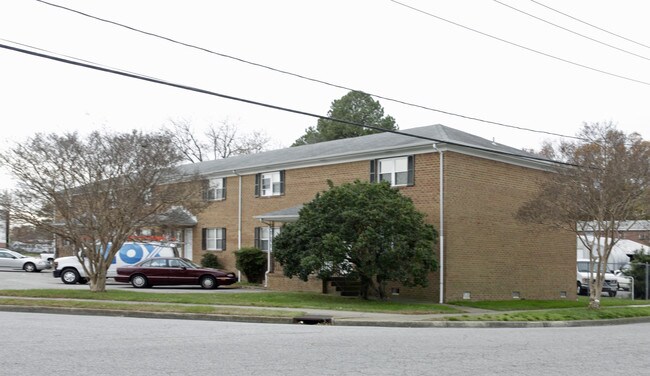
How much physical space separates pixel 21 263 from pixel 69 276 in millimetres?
14797

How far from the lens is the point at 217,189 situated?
122 feet

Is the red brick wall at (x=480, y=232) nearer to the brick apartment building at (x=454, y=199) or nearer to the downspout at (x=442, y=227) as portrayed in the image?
the brick apartment building at (x=454, y=199)

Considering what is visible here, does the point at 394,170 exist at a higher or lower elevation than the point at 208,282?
higher

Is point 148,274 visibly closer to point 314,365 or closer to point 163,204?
point 163,204

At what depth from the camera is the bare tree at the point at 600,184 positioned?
21.9 meters

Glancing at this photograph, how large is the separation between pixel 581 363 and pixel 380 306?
11899mm

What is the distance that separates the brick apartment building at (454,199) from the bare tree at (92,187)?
5.84 meters

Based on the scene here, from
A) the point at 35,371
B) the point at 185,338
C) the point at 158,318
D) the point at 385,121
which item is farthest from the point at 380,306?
the point at 385,121

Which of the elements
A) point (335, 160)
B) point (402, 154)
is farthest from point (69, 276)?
point (402, 154)

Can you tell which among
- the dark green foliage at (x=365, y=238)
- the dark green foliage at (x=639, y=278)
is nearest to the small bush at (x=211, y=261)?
the dark green foliage at (x=365, y=238)

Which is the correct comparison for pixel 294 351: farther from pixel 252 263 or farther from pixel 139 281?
pixel 252 263

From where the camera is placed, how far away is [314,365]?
379 inches

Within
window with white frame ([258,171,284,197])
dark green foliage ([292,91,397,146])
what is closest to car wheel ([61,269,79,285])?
window with white frame ([258,171,284,197])

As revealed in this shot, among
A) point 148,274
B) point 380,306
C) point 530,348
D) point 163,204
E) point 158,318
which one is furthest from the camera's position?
point 148,274
